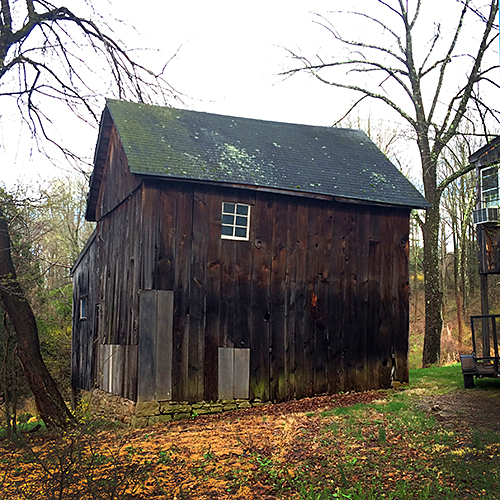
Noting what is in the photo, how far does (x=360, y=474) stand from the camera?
308 inches

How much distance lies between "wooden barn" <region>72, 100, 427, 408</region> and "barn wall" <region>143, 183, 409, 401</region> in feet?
0.09

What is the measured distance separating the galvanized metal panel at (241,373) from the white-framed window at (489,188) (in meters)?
9.88

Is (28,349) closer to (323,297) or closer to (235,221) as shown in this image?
(235,221)

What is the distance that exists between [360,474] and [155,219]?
6.93 meters

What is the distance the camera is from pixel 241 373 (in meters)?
13.0

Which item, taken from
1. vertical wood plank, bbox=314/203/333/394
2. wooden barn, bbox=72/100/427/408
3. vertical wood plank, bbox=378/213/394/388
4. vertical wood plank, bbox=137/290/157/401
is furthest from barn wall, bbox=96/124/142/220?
vertical wood plank, bbox=378/213/394/388

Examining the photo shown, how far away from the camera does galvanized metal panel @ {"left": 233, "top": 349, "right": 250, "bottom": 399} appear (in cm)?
1288

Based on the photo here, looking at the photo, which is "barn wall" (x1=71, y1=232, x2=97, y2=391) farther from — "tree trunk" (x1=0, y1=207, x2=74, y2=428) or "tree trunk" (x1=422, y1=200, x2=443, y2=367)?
"tree trunk" (x1=422, y1=200, x2=443, y2=367)

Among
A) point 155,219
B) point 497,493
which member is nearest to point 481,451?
point 497,493

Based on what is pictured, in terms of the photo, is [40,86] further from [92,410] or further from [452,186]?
[452,186]

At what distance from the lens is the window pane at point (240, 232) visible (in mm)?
13320

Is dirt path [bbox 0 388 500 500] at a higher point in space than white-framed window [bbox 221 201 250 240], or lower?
lower

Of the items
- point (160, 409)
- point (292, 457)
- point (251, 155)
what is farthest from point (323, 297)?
point (292, 457)

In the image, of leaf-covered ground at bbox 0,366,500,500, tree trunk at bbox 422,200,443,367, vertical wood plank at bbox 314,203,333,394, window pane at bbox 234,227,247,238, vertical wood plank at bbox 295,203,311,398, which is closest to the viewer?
leaf-covered ground at bbox 0,366,500,500
